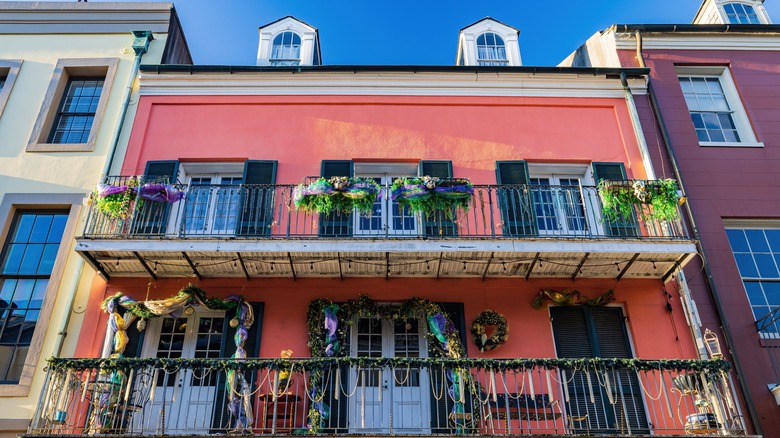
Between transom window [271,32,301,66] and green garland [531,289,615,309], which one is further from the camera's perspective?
transom window [271,32,301,66]

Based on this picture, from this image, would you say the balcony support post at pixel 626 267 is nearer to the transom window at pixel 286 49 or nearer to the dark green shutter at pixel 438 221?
the dark green shutter at pixel 438 221

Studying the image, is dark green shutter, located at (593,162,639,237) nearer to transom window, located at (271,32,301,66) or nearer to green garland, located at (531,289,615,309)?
green garland, located at (531,289,615,309)

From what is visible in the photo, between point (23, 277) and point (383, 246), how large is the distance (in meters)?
5.96

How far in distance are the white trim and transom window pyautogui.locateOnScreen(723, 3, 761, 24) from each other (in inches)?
271

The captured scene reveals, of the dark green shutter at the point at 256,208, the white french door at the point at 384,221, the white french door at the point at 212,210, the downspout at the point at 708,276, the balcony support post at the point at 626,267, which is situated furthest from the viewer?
the white french door at the point at 384,221

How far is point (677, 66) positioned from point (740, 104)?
1391 mm

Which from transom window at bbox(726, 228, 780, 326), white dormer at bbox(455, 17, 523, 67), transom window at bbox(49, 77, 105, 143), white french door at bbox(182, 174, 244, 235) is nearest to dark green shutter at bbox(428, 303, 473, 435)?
white french door at bbox(182, 174, 244, 235)

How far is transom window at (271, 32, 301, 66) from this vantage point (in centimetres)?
1340

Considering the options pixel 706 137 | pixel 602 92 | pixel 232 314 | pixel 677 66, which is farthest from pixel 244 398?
pixel 677 66

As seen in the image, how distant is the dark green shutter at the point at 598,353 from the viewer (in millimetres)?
9352

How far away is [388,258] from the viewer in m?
9.83

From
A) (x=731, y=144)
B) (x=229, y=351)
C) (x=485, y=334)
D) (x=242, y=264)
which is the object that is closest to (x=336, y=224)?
(x=242, y=264)

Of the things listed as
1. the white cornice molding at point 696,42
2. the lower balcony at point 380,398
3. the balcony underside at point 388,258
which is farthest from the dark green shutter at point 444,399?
the white cornice molding at point 696,42

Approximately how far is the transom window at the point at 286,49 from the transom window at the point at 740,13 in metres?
9.26
